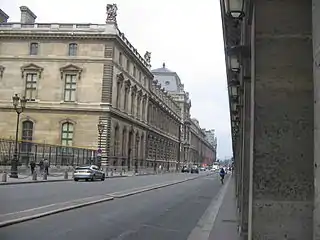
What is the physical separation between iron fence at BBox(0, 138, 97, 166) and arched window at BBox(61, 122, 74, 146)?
673 centimetres

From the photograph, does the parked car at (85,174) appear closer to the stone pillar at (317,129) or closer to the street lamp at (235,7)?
the street lamp at (235,7)

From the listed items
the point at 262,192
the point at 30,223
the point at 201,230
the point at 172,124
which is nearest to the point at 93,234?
the point at 30,223

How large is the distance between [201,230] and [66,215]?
4.21 metres

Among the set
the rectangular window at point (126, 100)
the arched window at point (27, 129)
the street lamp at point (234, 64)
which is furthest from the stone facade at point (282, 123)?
the rectangular window at point (126, 100)

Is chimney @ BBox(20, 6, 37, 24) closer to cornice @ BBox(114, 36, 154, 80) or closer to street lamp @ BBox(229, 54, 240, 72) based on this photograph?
cornice @ BBox(114, 36, 154, 80)

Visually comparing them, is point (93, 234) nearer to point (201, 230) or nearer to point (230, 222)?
point (201, 230)

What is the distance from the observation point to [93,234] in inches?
448

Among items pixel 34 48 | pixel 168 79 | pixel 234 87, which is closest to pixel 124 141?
pixel 34 48

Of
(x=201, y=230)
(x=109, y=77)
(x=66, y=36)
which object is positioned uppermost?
(x=66, y=36)

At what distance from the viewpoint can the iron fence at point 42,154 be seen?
46.5 meters

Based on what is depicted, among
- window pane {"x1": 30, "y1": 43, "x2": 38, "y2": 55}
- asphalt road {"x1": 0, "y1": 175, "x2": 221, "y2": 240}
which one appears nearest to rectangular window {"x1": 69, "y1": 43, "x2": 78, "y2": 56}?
window pane {"x1": 30, "y1": 43, "x2": 38, "y2": 55}

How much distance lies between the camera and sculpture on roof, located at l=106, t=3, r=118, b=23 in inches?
2808

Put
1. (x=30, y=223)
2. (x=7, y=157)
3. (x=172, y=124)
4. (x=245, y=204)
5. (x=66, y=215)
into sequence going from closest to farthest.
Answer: (x=245, y=204), (x=30, y=223), (x=66, y=215), (x=7, y=157), (x=172, y=124)

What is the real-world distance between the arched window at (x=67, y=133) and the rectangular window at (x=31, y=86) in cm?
671
